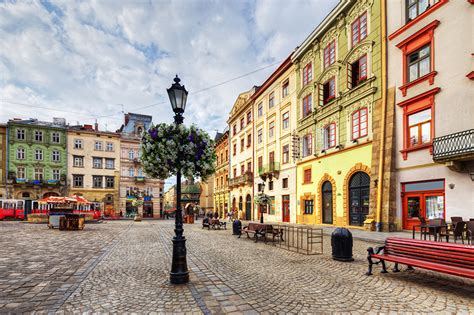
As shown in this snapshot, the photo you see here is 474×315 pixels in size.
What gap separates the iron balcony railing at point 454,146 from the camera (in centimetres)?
1183

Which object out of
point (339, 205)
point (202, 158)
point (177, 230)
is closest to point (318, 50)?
point (339, 205)

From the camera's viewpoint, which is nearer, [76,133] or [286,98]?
[286,98]

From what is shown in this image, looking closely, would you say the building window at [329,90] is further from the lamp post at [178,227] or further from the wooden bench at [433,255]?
the lamp post at [178,227]

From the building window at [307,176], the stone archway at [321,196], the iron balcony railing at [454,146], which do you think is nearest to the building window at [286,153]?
the building window at [307,176]

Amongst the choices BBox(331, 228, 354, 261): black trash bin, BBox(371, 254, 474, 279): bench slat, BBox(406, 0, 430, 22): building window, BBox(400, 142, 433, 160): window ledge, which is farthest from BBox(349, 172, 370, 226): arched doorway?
BBox(371, 254, 474, 279): bench slat

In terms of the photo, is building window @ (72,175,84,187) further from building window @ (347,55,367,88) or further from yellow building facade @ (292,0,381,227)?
building window @ (347,55,367,88)

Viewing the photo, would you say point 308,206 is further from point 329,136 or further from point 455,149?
point 455,149

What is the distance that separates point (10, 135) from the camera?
40.9 m

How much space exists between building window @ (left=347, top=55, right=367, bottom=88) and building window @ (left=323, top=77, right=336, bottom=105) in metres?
1.78

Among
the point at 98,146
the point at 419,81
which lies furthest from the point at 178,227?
the point at 98,146

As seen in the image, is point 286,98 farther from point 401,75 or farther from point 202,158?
point 202,158

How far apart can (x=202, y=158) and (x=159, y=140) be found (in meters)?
1.13

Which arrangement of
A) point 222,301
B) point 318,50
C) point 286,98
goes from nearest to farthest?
1. point 222,301
2. point 318,50
3. point 286,98

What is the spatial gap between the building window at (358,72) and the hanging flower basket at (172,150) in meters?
15.6
